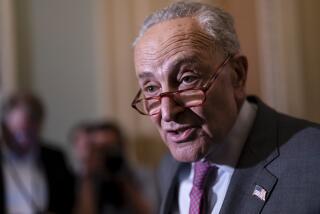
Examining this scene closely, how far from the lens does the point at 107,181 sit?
217cm

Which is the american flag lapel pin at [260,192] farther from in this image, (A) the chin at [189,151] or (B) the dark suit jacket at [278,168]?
(A) the chin at [189,151]

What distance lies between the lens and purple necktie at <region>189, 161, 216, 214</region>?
43.4 inches

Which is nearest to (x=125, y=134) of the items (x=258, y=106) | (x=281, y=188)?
(x=258, y=106)

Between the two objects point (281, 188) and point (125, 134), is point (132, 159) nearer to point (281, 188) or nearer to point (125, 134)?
point (125, 134)

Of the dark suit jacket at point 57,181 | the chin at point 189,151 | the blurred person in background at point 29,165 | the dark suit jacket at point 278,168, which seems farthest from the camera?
the dark suit jacket at point 57,181

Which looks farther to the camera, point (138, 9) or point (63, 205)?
point (138, 9)

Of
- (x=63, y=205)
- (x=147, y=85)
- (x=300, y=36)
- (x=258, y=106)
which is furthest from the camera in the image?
(x=63, y=205)

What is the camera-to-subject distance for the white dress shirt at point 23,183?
6.44ft

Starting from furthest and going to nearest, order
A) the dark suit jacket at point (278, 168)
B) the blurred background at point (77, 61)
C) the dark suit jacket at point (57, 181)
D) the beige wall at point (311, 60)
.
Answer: the blurred background at point (77, 61) < the dark suit jacket at point (57, 181) < the beige wall at point (311, 60) < the dark suit jacket at point (278, 168)

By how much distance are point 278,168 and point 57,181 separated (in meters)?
1.39

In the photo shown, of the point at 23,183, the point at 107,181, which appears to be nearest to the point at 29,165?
the point at 23,183

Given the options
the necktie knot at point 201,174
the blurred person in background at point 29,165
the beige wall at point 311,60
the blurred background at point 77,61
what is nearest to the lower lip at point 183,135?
the necktie knot at point 201,174

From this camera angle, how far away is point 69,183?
2199mm

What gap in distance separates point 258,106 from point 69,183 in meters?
1.29
